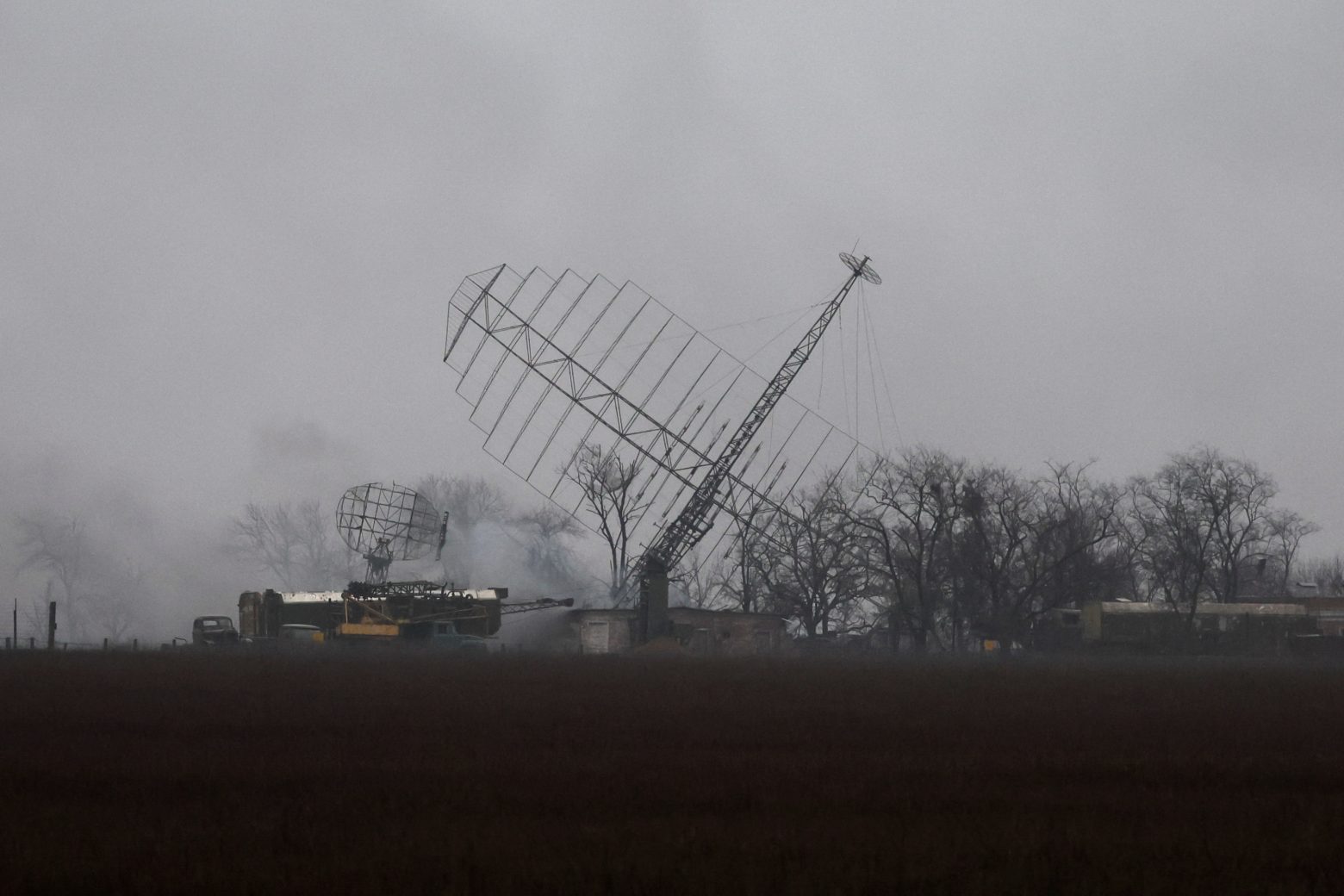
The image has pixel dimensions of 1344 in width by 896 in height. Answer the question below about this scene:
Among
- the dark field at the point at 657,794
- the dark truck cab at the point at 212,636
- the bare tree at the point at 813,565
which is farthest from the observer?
the bare tree at the point at 813,565

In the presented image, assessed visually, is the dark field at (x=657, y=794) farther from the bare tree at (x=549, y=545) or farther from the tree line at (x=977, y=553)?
the bare tree at (x=549, y=545)

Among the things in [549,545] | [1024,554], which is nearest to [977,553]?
[1024,554]

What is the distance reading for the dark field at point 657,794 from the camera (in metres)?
11.3

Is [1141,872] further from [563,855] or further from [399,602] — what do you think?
[399,602]

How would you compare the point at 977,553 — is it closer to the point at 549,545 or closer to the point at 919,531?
the point at 919,531

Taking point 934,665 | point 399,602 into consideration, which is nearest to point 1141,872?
point 934,665

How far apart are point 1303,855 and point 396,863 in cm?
716

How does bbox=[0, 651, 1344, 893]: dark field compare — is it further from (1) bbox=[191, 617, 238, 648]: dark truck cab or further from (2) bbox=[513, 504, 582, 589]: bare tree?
(2) bbox=[513, 504, 582, 589]: bare tree

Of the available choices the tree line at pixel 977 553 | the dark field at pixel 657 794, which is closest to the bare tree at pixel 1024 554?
the tree line at pixel 977 553

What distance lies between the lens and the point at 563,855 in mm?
11914

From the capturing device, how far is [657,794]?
51.6 ft

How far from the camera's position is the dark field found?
11305 mm

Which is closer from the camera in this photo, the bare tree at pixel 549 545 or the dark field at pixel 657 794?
the dark field at pixel 657 794

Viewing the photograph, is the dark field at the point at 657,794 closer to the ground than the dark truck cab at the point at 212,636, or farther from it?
closer to the ground
